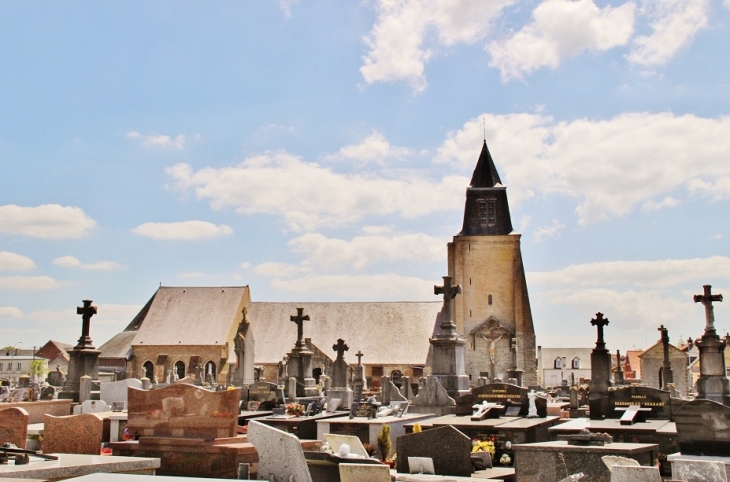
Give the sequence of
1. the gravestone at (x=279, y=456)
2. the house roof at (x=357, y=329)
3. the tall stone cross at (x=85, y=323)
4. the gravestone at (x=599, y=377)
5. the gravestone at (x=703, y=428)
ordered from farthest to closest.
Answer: the house roof at (x=357, y=329), the tall stone cross at (x=85, y=323), the gravestone at (x=599, y=377), the gravestone at (x=703, y=428), the gravestone at (x=279, y=456)

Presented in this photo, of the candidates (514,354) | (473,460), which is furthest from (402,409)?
(514,354)

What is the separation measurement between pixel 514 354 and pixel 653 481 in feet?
128

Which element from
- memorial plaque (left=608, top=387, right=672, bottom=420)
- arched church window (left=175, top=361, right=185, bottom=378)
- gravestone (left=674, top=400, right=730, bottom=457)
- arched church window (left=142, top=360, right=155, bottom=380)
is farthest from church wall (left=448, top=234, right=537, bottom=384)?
gravestone (left=674, top=400, right=730, bottom=457)

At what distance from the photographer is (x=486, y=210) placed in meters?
49.7

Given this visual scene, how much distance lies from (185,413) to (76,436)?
1193mm

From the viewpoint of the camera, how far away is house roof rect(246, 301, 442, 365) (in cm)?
4834

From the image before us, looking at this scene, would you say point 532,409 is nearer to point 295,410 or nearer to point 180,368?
point 295,410

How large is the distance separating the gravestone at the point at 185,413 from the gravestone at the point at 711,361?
541 inches

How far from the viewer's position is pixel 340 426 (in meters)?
14.0

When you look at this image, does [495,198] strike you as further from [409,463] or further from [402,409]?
[409,463]

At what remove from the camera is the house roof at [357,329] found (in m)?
48.3

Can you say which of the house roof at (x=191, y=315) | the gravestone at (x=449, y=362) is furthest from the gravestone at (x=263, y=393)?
the house roof at (x=191, y=315)

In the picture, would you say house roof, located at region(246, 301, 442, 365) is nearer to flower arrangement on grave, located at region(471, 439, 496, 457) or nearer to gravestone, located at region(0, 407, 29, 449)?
flower arrangement on grave, located at region(471, 439, 496, 457)

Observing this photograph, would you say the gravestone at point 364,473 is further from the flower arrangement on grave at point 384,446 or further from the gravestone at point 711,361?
the gravestone at point 711,361
